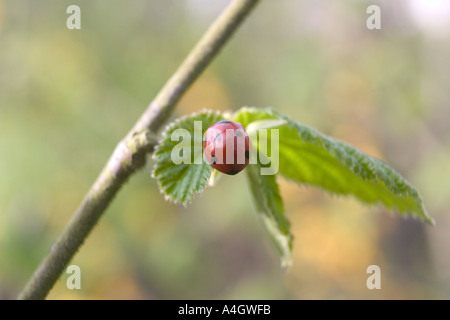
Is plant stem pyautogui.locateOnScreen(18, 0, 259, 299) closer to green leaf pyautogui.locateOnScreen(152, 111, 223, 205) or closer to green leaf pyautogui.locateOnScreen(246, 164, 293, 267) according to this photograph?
green leaf pyautogui.locateOnScreen(152, 111, 223, 205)

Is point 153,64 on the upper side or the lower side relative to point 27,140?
upper

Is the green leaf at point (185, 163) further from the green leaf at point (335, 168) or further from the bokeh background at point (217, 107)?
the bokeh background at point (217, 107)

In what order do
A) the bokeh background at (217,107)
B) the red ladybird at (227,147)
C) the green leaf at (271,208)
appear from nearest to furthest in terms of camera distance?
1. the red ladybird at (227,147)
2. the green leaf at (271,208)
3. the bokeh background at (217,107)

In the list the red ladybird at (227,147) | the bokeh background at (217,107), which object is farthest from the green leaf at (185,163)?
the bokeh background at (217,107)

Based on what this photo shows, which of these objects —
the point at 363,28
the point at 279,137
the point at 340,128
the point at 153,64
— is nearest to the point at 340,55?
the point at 363,28

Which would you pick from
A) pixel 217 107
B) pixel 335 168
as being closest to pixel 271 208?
pixel 335 168

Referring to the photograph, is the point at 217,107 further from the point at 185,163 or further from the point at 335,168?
the point at 185,163

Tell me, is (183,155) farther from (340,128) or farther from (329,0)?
(329,0)
